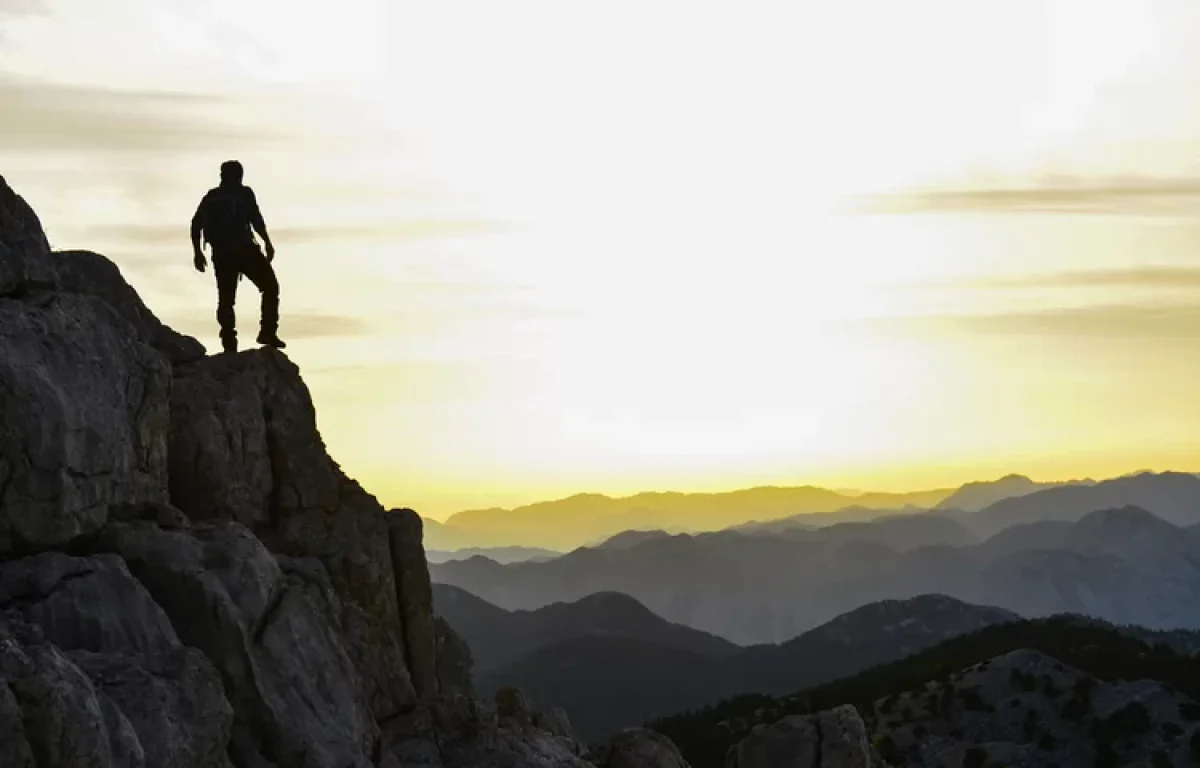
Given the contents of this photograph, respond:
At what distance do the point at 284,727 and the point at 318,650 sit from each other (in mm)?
2438

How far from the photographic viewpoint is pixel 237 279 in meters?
38.8

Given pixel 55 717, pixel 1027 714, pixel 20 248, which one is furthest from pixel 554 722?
pixel 1027 714

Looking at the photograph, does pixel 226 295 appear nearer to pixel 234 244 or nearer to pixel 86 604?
pixel 234 244

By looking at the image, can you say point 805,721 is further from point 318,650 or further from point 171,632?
point 171,632

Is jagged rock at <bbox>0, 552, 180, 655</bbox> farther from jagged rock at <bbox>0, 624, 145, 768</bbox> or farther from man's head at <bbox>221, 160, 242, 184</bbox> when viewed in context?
man's head at <bbox>221, 160, 242, 184</bbox>

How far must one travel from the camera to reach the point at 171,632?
27516mm

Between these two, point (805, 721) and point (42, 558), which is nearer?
point (42, 558)

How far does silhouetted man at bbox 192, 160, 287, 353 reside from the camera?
124 ft

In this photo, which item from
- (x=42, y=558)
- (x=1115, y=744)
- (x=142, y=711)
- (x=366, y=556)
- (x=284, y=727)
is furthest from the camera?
(x=1115, y=744)

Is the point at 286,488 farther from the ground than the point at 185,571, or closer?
farther from the ground

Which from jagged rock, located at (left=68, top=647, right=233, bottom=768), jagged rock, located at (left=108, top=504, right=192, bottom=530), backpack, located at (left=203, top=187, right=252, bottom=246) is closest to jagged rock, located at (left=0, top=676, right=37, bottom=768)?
jagged rock, located at (left=68, top=647, right=233, bottom=768)

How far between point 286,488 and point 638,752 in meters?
12.7

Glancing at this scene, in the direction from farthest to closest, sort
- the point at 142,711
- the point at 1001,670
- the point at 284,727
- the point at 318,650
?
the point at 1001,670 < the point at 318,650 < the point at 284,727 < the point at 142,711

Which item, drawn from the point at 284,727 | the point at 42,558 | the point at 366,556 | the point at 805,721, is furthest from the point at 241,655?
the point at 805,721
